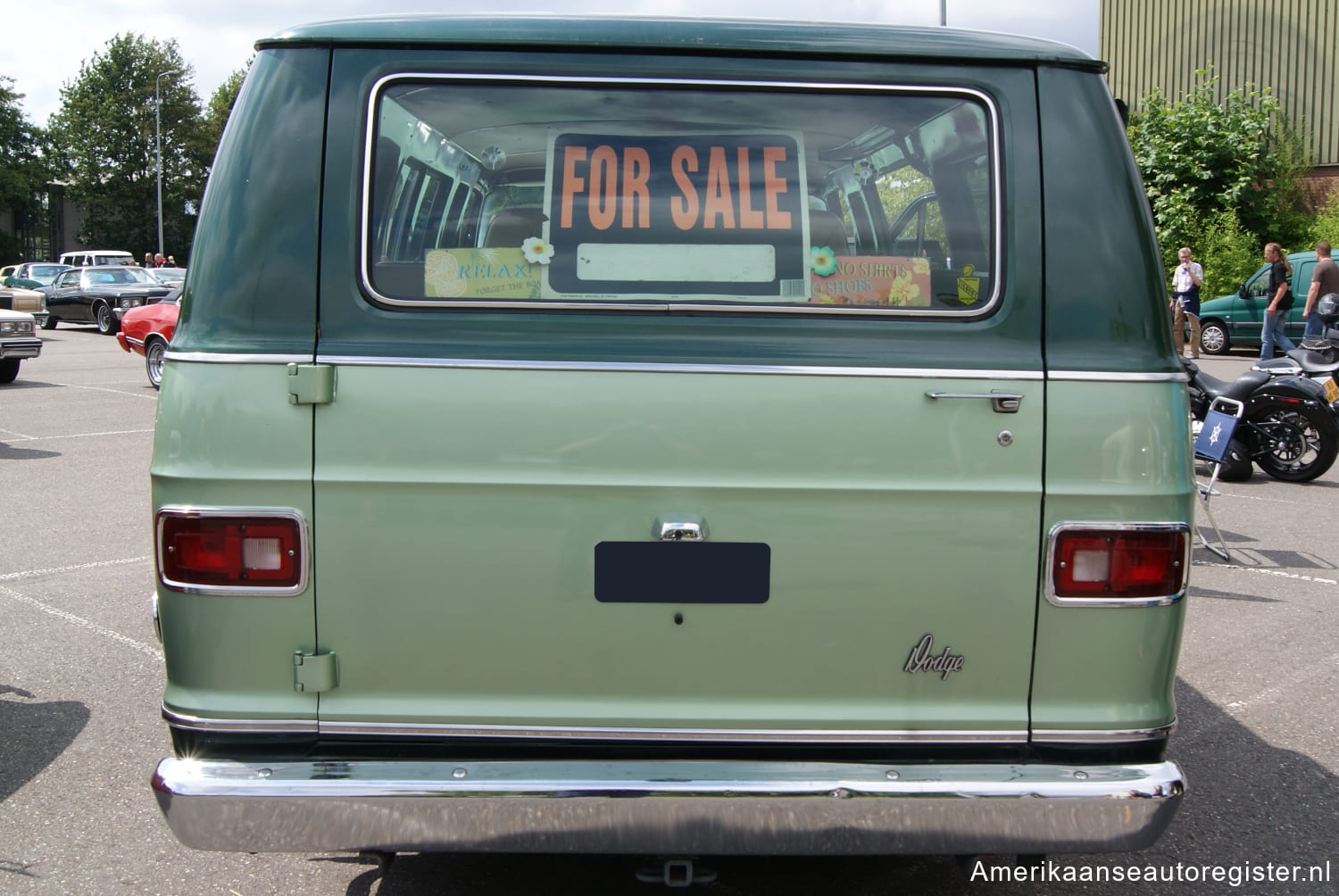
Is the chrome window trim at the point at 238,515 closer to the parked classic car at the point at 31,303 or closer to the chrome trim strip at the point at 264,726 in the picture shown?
the chrome trim strip at the point at 264,726

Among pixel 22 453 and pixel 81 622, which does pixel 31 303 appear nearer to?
pixel 22 453

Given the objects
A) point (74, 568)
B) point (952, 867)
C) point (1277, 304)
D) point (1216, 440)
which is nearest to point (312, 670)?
point (952, 867)

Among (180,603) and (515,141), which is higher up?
(515,141)

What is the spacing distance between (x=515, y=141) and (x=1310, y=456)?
861 cm

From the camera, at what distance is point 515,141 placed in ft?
8.44

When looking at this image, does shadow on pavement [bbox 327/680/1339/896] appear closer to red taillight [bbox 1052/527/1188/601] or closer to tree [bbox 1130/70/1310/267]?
red taillight [bbox 1052/527/1188/601]

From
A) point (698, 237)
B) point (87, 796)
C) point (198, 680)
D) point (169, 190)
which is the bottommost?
point (87, 796)

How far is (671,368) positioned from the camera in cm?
237

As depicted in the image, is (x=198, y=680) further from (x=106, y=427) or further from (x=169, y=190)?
(x=169, y=190)

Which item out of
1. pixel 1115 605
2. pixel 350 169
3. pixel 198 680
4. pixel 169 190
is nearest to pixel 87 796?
pixel 198 680

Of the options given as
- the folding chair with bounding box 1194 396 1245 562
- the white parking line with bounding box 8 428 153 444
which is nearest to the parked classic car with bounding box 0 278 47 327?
the white parking line with bounding box 8 428 153 444

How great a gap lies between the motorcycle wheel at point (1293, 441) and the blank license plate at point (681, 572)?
8204 millimetres

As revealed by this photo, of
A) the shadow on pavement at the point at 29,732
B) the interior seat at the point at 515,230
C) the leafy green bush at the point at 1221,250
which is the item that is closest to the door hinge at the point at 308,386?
the interior seat at the point at 515,230

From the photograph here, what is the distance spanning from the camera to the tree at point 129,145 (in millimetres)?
66938
